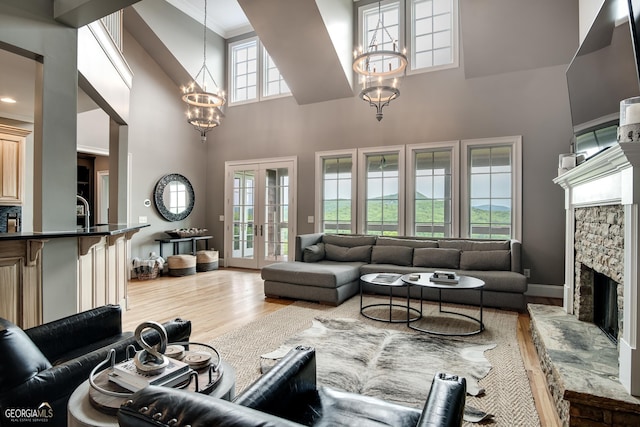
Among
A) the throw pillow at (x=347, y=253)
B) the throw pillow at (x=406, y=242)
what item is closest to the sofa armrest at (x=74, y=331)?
the throw pillow at (x=347, y=253)

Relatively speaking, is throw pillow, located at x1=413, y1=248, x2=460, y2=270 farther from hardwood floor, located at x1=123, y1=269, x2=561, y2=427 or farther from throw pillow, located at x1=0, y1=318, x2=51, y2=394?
throw pillow, located at x1=0, y1=318, x2=51, y2=394

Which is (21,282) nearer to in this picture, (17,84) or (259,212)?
(17,84)

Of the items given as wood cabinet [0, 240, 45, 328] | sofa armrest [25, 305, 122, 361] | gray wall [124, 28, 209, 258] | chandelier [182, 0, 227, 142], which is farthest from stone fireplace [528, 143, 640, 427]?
gray wall [124, 28, 209, 258]

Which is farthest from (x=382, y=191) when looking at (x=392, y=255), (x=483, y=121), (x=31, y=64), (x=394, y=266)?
(x=31, y=64)

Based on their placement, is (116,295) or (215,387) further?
(116,295)

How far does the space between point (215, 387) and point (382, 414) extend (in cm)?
65

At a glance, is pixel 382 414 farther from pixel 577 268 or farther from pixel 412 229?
pixel 412 229

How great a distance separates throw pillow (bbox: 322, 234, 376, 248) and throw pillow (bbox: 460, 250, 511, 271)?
4.82 ft

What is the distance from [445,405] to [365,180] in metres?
5.33

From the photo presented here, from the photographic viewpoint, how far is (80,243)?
284 cm

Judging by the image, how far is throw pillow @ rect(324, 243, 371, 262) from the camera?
552cm

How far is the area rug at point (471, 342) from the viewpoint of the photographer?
2156 millimetres

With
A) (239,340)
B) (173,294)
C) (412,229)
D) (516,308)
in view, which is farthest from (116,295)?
(516,308)

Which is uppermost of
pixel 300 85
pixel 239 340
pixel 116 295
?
pixel 300 85
